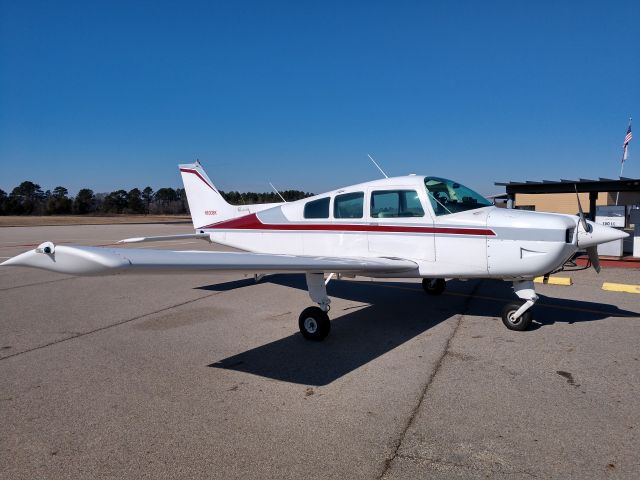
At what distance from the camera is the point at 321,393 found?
4082 mm

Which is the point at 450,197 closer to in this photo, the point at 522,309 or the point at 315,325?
the point at 522,309

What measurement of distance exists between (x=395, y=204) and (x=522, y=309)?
224 cm

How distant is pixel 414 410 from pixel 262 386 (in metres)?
1.47

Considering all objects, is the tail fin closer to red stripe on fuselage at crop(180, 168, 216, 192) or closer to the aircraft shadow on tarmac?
red stripe on fuselage at crop(180, 168, 216, 192)

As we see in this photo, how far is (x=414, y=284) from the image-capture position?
397 inches

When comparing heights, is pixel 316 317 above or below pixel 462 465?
above

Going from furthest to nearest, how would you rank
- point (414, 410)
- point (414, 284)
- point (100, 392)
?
point (414, 284), point (100, 392), point (414, 410)

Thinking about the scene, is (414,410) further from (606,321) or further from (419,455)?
(606,321)

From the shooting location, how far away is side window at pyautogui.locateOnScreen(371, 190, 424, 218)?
20.5 feet

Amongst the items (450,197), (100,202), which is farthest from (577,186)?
(100,202)

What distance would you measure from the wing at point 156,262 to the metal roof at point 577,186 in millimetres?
9808

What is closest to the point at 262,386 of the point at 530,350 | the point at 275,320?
the point at 275,320

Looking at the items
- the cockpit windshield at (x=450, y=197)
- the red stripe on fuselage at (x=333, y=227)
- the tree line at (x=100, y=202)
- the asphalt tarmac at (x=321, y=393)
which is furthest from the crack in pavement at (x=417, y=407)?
the tree line at (x=100, y=202)

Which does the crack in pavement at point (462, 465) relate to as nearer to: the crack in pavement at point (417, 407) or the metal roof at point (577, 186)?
the crack in pavement at point (417, 407)
